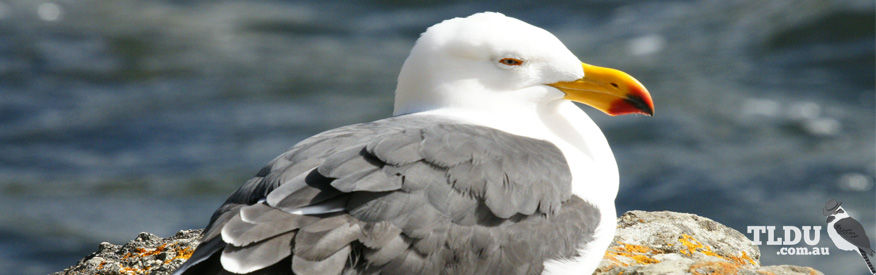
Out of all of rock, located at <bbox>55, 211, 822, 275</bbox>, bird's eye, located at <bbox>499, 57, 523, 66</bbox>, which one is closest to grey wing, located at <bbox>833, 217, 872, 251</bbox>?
rock, located at <bbox>55, 211, 822, 275</bbox>

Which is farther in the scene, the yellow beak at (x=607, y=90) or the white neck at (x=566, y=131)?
the yellow beak at (x=607, y=90)

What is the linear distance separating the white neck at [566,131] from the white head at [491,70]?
52mm

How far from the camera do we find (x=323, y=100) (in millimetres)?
15586

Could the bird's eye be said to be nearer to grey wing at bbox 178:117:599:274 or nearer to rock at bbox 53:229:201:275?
grey wing at bbox 178:117:599:274

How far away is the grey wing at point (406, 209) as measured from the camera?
187 inches

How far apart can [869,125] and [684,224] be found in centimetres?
897

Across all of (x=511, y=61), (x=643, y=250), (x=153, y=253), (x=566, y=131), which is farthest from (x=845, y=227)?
(x=153, y=253)

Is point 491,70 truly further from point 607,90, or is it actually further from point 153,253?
point 153,253

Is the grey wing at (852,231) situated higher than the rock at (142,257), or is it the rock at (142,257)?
the grey wing at (852,231)

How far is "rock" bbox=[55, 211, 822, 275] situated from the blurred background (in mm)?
5776

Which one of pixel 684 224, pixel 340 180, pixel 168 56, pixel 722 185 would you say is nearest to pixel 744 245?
pixel 684 224

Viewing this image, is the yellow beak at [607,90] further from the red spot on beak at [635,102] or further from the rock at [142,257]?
the rock at [142,257]

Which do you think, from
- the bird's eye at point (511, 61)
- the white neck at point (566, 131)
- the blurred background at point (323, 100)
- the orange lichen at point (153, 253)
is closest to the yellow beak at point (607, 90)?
the white neck at point (566, 131)

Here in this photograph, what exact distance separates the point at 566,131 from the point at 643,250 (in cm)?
78
